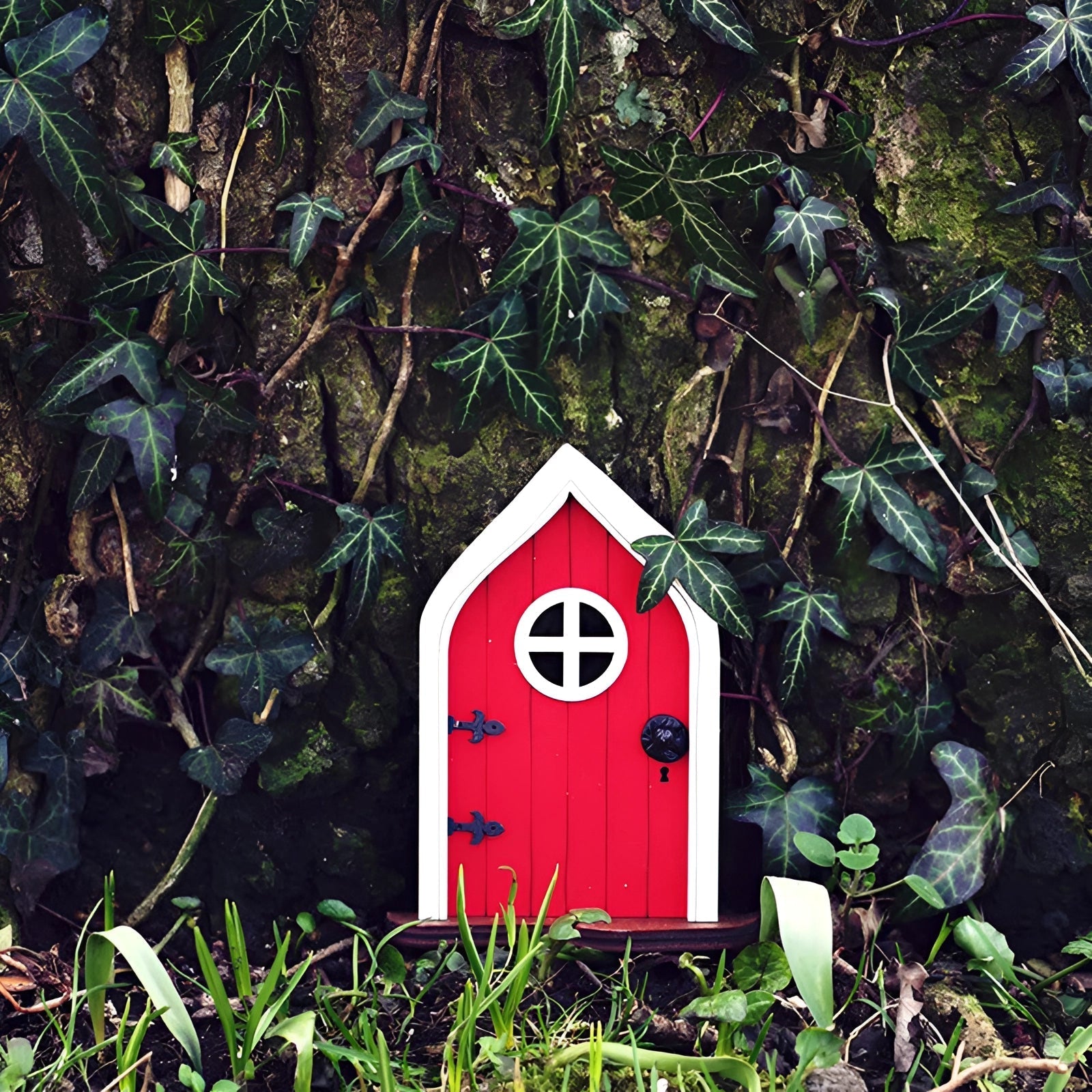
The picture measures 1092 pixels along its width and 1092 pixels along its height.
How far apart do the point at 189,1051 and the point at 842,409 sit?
2052 millimetres

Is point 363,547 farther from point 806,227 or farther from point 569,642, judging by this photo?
point 806,227

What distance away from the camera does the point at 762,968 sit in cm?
253

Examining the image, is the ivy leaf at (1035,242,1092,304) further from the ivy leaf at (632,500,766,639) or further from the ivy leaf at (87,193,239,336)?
the ivy leaf at (87,193,239,336)

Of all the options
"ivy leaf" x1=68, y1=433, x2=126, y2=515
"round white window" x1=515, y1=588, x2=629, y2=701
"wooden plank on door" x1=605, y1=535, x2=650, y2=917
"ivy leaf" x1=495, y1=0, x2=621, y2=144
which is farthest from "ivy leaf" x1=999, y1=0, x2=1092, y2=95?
"ivy leaf" x1=68, y1=433, x2=126, y2=515

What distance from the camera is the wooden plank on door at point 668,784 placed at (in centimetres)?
277

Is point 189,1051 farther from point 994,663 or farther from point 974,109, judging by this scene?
point 974,109

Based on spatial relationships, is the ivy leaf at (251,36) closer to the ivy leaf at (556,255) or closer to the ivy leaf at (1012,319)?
the ivy leaf at (556,255)

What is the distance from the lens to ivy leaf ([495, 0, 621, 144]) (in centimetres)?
259

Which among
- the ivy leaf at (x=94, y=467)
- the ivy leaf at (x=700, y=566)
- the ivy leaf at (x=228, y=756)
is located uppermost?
the ivy leaf at (x=94, y=467)

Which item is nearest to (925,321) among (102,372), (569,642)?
(569,642)

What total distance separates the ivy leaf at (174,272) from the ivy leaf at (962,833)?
2051 millimetres

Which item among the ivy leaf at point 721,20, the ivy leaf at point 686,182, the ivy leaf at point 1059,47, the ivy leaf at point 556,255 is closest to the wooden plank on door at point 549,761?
the ivy leaf at point 556,255

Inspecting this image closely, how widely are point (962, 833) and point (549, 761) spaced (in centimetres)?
102

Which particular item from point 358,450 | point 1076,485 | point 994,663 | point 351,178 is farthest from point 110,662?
point 1076,485
